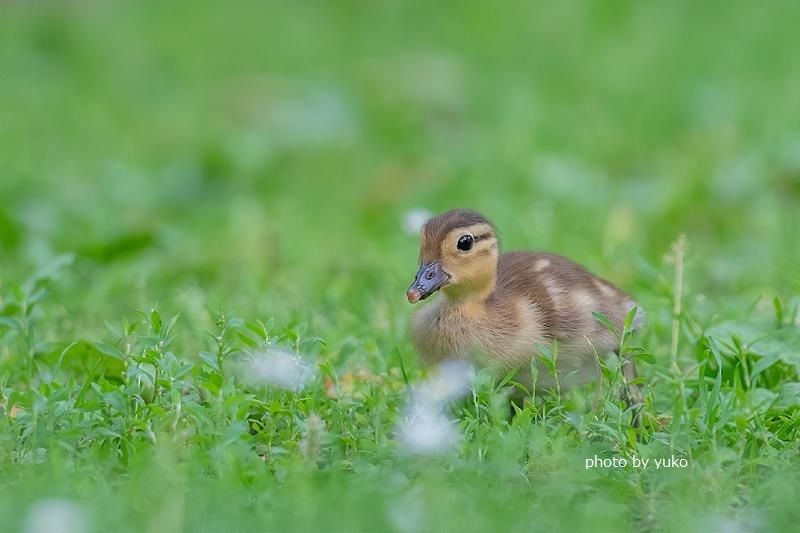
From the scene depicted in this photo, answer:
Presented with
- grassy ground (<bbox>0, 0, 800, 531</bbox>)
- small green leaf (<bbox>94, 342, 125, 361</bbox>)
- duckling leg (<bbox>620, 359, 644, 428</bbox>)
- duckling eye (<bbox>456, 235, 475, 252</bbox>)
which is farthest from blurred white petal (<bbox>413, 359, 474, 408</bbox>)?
small green leaf (<bbox>94, 342, 125, 361</bbox>)

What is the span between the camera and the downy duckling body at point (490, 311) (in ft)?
13.9

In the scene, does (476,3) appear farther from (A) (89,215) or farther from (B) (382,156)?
(A) (89,215)

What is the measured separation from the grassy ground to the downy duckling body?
0.16m

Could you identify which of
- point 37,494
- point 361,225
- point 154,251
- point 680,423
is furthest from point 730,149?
point 37,494

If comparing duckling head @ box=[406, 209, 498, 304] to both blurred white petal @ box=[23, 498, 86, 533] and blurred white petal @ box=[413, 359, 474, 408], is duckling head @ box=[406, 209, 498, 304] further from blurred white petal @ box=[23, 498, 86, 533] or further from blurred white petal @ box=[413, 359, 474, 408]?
blurred white petal @ box=[23, 498, 86, 533]

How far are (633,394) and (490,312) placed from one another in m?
0.51

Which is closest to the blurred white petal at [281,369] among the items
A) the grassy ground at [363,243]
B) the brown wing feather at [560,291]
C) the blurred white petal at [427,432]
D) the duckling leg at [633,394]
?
the grassy ground at [363,243]

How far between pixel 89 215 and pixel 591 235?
2561mm

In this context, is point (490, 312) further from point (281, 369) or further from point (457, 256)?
point (281, 369)

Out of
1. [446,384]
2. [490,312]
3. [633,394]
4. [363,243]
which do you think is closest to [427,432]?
[446,384]

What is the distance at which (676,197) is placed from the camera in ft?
22.9

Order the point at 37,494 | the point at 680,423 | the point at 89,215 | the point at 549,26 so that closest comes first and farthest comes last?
the point at 37,494, the point at 680,423, the point at 89,215, the point at 549,26

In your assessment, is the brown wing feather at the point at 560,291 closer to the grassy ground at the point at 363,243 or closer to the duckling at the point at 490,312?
the duckling at the point at 490,312

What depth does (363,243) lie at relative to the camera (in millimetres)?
6926
